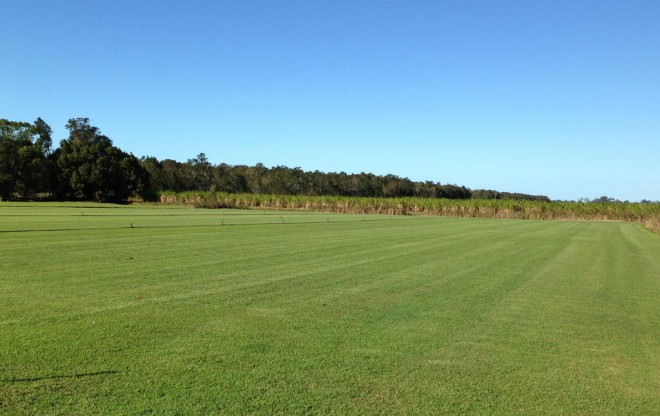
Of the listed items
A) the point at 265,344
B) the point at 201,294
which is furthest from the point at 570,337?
the point at 201,294

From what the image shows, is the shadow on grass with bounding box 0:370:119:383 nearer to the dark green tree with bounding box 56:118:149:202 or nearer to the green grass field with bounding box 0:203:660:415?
the green grass field with bounding box 0:203:660:415

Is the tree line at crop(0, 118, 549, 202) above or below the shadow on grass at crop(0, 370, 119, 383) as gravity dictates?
above

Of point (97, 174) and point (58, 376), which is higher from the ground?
point (97, 174)

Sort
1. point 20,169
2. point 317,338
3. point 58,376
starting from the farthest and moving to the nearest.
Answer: point 20,169
point 317,338
point 58,376

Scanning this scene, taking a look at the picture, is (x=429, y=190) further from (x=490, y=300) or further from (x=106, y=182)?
(x=490, y=300)

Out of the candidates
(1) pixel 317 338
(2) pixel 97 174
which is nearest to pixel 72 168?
(2) pixel 97 174

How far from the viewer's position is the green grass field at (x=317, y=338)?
14.7 ft

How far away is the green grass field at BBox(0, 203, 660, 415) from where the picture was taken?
14.7 feet

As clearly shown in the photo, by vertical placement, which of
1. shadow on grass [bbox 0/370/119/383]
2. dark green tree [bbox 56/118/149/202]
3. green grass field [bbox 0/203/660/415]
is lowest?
shadow on grass [bbox 0/370/119/383]

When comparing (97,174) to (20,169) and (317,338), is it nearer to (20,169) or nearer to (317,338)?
(20,169)

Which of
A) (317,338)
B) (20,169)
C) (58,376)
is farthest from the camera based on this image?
(20,169)

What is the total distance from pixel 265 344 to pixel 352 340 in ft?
3.60

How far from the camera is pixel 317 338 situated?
20.8 feet

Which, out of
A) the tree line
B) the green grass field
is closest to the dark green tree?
the tree line
